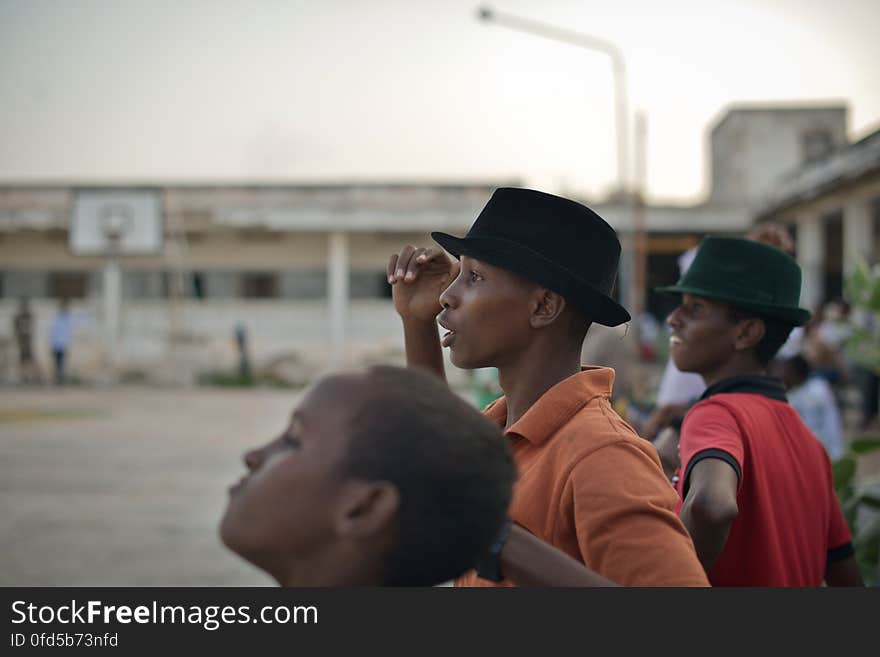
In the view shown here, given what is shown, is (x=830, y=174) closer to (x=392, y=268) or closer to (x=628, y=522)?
(x=392, y=268)

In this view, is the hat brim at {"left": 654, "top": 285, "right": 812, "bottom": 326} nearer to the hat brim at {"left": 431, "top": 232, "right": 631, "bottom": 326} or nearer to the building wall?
the hat brim at {"left": 431, "top": 232, "right": 631, "bottom": 326}

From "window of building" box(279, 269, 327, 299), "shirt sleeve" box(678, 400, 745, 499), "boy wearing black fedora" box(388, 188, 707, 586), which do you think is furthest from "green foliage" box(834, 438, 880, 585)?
"window of building" box(279, 269, 327, 299)

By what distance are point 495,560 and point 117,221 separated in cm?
2196

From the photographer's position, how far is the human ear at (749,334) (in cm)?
231

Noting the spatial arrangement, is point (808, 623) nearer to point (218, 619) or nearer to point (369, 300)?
point (218, 619)

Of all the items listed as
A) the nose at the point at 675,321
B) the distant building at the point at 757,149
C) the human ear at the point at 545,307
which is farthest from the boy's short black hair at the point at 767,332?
the distant building at the point at 757,149

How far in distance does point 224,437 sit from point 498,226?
10359 mm

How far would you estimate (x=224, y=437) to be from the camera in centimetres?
1144

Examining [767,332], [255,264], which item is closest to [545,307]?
[767,332]

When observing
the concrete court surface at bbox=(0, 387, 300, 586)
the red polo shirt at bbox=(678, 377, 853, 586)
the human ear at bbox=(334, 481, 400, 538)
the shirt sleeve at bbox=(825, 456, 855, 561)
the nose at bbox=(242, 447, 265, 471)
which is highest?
the nose at bbox=(242, 447, 265, 471)

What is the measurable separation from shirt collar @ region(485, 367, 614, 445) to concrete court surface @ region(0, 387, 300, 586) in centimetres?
377

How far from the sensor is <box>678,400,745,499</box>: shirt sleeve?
6.05 feet

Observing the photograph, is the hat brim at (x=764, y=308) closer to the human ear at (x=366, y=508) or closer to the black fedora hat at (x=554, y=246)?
the black fedora hat at (x=554, y=246)

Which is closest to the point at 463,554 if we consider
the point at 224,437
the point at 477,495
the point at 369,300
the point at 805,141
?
the point at 477,495
